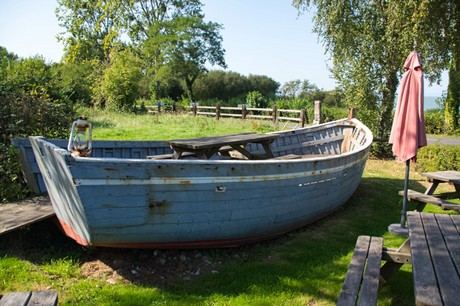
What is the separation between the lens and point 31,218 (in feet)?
16.6

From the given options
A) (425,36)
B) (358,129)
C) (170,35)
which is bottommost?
(358,129)

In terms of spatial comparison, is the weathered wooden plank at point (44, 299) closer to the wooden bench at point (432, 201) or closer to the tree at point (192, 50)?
the wooden bench at point (432, 201)

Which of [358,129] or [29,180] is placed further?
[358,129]

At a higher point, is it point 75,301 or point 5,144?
point 5,144

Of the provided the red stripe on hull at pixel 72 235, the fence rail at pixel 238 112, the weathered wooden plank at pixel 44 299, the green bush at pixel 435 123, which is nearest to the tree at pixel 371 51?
the fence rail at pixel 238 112

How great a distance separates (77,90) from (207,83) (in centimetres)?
2221

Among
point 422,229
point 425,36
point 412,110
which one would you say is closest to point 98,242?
point 422,229

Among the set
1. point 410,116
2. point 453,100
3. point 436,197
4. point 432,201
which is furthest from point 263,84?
point 410,116

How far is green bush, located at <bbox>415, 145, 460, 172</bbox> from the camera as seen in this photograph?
1071 cm

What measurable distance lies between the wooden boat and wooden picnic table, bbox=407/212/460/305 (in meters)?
1.76

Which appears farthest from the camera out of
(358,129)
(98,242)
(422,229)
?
(358,129)

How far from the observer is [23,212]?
17.7 ft

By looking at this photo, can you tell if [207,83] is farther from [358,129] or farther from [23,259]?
[23,259]

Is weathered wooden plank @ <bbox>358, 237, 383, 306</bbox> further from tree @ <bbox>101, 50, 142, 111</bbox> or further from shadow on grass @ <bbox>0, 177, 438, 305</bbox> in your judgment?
tree @ <bbox>101, 50, 142, 111</bbox>
